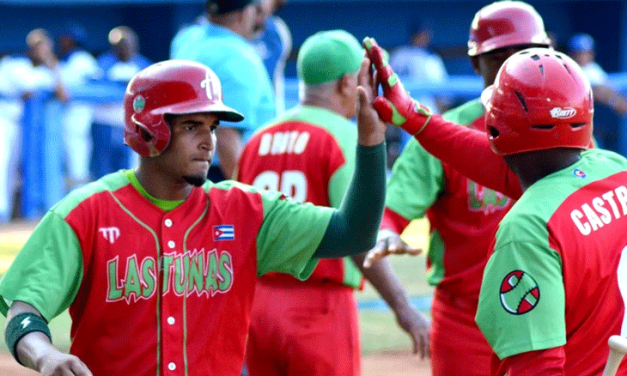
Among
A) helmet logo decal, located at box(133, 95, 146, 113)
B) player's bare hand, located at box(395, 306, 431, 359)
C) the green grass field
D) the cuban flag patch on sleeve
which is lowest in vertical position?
the green grass field

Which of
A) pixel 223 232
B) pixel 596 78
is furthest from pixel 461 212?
pixel 596 78

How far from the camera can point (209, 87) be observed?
144 inches

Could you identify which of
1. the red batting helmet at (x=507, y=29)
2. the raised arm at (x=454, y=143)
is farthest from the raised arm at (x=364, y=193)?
the red batting helmet at (x=507, y=29)

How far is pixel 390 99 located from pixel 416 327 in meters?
1.30

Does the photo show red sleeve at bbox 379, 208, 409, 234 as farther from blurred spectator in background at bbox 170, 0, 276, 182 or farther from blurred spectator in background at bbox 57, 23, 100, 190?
blurred spectator in background at bbox 57, 23, 100, 190

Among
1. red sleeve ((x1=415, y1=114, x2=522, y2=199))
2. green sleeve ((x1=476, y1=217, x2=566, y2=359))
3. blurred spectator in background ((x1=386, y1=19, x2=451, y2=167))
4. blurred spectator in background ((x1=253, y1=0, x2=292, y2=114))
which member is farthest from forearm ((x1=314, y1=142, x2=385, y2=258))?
blurred spectator in background ((x1=386, y1=19, x2=451, y2=167))

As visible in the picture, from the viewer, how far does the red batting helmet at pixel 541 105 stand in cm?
311

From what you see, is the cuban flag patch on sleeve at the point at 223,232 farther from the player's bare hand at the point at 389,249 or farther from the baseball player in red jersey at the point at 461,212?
the baseball player in red jersey at the point at 461,212

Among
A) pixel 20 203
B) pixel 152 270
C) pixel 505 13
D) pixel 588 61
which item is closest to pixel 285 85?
pixel 20 203

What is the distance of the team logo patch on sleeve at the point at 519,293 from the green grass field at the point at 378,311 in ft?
15.8

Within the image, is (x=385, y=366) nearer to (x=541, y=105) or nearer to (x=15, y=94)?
(x=541, y=105)

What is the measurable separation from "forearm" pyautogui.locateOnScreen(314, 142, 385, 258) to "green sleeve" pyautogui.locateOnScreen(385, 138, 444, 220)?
991 mm

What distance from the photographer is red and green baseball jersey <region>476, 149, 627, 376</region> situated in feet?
9.20

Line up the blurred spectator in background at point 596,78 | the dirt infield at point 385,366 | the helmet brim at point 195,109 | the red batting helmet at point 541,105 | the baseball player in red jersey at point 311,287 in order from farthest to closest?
the blurred spectator in background at point 596,78, the dirt infield at point 385,366, the baseball player in red jersey at point 311,287, the helmet brim at point 195,109, the red batting helmet at point 541,105
